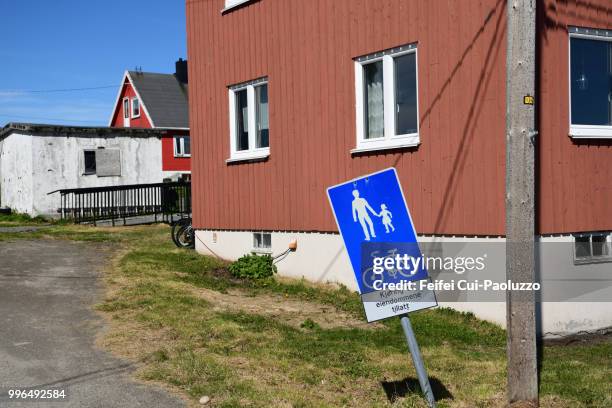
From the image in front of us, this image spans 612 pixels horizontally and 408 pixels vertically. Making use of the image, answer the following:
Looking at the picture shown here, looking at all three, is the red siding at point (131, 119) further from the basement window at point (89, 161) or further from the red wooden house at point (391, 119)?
the red wooden house at point (391, 119)

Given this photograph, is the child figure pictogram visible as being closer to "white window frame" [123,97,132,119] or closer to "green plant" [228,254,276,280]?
"green plant" [228,254,276,280]

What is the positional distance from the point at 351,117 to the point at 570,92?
334cm

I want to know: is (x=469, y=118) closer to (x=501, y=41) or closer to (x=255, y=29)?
(x=501, y=41)

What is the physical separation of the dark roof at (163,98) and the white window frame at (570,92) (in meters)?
36.4

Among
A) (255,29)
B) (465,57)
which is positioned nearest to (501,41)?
(465,57)

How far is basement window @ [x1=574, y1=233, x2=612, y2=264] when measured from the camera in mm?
9688

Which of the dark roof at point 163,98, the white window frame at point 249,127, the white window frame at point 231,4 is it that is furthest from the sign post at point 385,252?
the dark roof at point 163,98

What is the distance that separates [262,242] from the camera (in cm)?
1373

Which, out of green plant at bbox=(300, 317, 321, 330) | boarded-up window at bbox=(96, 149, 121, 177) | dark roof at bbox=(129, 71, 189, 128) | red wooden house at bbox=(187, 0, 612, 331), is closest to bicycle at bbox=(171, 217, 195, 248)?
red wooden house at bbox=(187, 0, 612, 331)

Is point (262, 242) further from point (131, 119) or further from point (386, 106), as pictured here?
point (131, 119)

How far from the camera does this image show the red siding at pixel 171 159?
35694mm

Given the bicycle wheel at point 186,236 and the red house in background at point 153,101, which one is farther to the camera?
the red house in background at point 153,101

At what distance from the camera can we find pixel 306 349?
8203 millimetres

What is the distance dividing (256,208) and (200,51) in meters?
3.61
